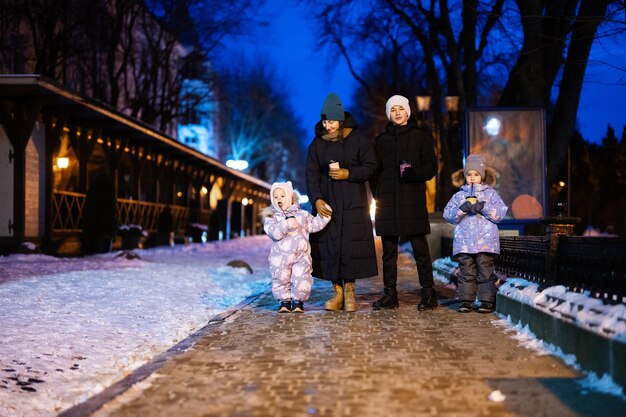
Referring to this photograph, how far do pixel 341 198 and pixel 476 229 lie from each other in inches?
58.1

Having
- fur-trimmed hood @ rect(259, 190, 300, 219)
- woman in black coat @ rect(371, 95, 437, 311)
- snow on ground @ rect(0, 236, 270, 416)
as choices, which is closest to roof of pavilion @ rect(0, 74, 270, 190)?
snow on ground @ rect(0, 236, 270, 416)

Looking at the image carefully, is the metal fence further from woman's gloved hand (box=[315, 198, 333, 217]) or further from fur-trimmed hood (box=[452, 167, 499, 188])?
woman's gloved hand (box=[315, 198, 333, 217])

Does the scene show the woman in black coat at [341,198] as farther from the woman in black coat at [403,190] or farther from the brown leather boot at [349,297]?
the woman in black coat at [403,190]

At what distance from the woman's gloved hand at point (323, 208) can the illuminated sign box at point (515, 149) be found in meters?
6.57

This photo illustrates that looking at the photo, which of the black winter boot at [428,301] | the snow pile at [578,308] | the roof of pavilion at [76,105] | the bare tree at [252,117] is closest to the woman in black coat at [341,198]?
the black winter boot at [428,301]

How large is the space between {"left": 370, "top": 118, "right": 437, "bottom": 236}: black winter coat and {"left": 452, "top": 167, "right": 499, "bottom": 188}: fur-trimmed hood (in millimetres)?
257

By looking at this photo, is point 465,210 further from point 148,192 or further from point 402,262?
point 148,192

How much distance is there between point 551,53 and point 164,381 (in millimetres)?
13326

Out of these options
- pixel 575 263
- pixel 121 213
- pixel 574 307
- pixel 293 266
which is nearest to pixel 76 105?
pixel 121 213

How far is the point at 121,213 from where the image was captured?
80.7ft

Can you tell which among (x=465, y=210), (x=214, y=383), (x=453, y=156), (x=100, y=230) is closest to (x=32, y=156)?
(x=100, y=230)

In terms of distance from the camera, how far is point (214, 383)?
4.92m

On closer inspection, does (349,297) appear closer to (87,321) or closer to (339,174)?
(339,174)

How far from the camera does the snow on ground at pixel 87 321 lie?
5.45m
